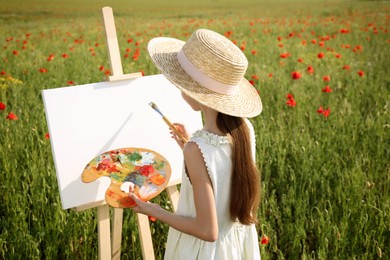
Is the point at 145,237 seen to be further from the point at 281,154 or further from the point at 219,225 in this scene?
the point at 281,154

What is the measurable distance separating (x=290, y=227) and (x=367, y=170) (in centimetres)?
94

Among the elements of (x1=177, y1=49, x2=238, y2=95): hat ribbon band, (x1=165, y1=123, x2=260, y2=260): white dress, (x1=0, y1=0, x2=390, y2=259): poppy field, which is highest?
(x1=177, y1=49, x2=238, y2=95): hat ribbon band

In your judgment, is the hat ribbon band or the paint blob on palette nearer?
the hat ribbon band

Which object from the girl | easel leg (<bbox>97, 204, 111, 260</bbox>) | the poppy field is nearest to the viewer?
the girl

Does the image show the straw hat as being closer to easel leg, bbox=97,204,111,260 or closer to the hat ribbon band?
the hat ribbon band

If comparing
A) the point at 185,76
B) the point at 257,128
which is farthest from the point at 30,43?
the point at 185,76

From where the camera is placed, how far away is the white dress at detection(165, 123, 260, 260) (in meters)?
1.55

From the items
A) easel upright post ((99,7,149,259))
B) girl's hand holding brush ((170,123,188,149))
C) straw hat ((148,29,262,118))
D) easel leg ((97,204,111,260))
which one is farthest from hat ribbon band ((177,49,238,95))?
easel leg ((97,204,111,260))

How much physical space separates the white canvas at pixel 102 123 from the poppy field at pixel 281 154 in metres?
0.09

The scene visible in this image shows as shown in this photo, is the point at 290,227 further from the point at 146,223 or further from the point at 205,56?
the point at 205,56

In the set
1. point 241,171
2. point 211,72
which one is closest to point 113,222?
point 241,171

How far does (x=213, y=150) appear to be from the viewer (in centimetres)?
154

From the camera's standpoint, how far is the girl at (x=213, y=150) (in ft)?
4.99

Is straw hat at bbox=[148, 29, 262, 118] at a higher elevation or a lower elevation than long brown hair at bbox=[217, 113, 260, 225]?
higher
